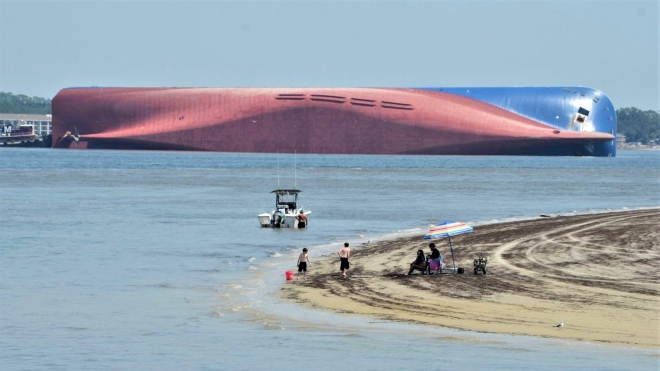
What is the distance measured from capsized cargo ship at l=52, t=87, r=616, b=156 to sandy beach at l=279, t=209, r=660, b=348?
120300mm

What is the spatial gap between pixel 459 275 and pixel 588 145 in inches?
5329

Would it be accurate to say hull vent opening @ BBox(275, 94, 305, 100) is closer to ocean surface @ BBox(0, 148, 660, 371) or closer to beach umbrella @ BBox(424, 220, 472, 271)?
ocean surface @ BBox(0, 148, 660, 371)

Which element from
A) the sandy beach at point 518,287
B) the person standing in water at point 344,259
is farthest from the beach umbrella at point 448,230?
the person standing in water at point 344,259

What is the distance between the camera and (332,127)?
16100 cm

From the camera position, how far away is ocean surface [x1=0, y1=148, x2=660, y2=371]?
63.3 ft

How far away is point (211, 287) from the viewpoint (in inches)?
1086

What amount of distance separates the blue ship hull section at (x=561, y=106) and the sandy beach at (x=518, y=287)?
123 metres

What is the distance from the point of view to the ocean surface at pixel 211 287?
63.3 ft

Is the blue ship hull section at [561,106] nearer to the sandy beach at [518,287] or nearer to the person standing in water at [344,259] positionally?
the sandy beach at [518,287]

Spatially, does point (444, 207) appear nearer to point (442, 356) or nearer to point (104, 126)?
point (442, 356)

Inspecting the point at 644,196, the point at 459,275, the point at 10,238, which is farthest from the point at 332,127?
the point at 459,275

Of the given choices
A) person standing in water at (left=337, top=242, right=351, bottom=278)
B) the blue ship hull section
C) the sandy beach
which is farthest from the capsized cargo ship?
person standing in water at (left=337, top=242, right=351, bottom=278)

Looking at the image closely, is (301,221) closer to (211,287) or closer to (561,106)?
(211,287)

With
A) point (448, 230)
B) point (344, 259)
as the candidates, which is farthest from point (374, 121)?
point (344, 259)
